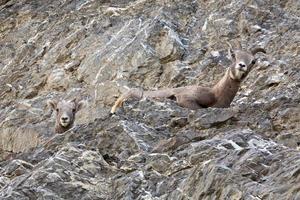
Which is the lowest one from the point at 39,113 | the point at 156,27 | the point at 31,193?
the point at 39,113

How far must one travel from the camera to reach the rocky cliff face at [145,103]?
9.59m

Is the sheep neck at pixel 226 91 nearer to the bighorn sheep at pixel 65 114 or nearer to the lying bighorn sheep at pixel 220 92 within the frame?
the lying bighorn sheep at pixel 220 92

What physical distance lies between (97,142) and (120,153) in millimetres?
549

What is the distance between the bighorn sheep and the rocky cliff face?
2.31ft

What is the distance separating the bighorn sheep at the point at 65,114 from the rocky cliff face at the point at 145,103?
70 centimetres

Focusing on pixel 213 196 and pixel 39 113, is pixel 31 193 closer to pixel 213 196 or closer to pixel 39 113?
pixel 213 196

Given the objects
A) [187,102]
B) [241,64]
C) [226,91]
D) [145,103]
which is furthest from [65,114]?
[241,64]

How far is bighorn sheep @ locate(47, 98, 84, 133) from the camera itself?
15.9m

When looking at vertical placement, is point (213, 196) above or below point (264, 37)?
above

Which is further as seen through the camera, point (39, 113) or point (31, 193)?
point (39, 113)

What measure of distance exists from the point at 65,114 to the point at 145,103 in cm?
300

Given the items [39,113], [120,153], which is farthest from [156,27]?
[120,153]

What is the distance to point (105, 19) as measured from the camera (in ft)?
75.5

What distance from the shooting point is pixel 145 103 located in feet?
44.6
